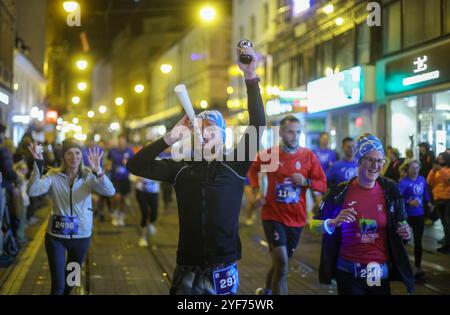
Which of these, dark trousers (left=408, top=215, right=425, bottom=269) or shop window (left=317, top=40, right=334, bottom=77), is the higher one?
shop window (left=317, top=40, right=334, bottom=77)

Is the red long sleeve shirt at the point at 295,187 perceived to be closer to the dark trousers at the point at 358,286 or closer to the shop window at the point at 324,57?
the dark trousers at the point at 358,286

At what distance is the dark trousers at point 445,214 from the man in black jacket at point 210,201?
22.8 feet

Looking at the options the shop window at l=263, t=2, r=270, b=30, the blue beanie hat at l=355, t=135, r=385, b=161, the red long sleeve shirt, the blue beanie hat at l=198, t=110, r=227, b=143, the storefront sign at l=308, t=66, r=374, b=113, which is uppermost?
the shop window at l=263, t=2, r=270, b=30

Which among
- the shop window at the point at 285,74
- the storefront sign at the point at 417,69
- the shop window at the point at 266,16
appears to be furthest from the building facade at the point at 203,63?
the storefront sign at the point at 417,69

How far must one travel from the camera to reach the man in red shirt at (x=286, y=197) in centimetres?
731

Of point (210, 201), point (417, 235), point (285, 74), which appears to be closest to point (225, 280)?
point (210, 201)

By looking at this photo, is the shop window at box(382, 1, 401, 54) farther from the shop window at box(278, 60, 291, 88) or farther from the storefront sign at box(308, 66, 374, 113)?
the shop window at box(278, 60, 291, 88)

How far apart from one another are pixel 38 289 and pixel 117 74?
9717cm

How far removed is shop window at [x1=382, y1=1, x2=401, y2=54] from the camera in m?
17.2

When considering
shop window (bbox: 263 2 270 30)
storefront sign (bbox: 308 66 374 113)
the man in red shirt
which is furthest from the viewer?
shop window (bbox: 263 2 270 30)

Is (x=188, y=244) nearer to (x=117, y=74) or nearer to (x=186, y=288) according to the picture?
(x=186, y=288)

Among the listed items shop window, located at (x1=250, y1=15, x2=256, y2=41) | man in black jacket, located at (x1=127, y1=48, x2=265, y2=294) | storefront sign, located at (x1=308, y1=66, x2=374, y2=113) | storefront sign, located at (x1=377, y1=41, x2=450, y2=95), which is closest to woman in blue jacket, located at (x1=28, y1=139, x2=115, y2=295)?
man in black jacket, located at (x1=127, y1=48, x2=265, y2=294)

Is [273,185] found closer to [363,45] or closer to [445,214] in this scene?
[445,214]
